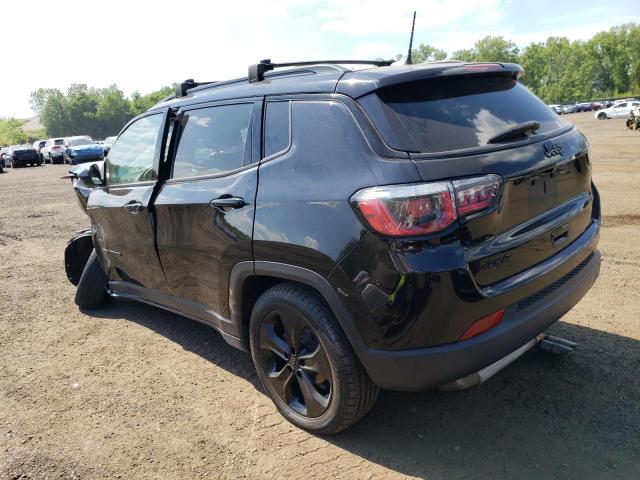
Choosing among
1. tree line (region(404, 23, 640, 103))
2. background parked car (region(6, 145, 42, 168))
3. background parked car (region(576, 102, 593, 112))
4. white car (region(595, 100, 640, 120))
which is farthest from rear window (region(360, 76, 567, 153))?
tree line (region(404, 23, 640, 103))

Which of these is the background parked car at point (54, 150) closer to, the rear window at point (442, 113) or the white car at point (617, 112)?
the rear window at point (442, 113)

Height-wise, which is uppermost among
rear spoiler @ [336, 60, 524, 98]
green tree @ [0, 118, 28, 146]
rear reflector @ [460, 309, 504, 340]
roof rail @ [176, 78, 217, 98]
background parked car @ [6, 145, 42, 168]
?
green tree @ [0, 118, 28, 146]

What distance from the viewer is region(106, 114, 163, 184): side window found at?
374 centimetres

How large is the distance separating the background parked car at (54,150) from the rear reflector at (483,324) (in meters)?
39.0

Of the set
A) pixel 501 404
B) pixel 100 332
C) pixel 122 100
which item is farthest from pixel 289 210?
pixel 122 100

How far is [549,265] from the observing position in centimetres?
252

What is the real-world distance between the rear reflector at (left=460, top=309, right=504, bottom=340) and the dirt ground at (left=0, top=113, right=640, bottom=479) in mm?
724

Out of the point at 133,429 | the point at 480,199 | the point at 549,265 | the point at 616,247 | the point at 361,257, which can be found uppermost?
the point at 480,199

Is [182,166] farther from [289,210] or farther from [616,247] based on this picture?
[616,247]

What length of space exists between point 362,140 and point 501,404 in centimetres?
175

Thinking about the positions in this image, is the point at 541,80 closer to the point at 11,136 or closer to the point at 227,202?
the point at 11,136

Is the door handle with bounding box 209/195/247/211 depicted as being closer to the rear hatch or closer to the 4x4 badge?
the rear hatch

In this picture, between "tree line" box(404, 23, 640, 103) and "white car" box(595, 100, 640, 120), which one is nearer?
"white car" box(595, 100, 640, 120)

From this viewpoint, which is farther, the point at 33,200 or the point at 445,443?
the point at 33,200
